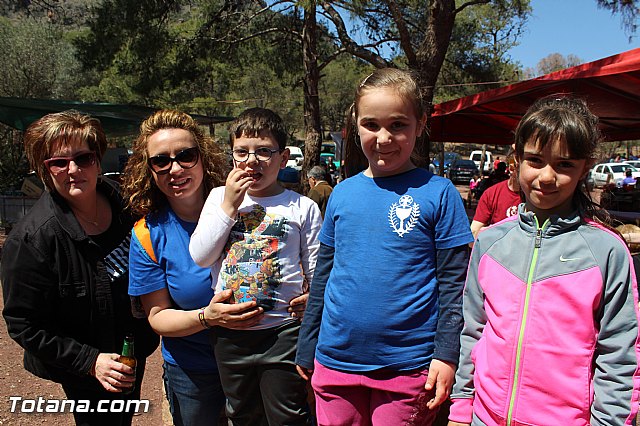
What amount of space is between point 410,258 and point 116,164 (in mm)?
13706

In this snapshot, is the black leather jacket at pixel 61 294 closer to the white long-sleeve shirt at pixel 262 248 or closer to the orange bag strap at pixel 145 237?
the orange bag strap at pixel 145 237

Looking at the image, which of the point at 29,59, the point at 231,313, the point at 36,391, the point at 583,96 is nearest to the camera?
the point at 231,313

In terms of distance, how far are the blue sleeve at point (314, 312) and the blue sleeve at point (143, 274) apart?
63 centimetres

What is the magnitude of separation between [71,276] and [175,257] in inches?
17.8

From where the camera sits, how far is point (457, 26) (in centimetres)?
1548

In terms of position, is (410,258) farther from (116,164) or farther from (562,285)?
(116,164)

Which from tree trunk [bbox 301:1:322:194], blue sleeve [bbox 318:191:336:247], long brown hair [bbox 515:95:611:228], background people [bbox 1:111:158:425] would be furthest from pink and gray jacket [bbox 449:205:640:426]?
tree trunk [bbox 301:1:322:194]

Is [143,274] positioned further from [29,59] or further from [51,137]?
[29,59]

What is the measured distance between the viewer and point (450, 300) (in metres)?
1.70

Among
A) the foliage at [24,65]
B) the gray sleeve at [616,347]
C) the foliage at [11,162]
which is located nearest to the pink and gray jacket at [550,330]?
the gray sleeve at [616,347]

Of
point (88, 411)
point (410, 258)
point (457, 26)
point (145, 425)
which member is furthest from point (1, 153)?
point (410, 258)

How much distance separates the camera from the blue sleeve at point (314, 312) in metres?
1.89

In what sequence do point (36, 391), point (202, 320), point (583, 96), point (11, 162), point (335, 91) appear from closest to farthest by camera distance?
point (202, 320), point (36, 391), point (583, 96), point (11, 162), point (335, 91)

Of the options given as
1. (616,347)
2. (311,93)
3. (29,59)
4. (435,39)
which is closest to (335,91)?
(29,59)
